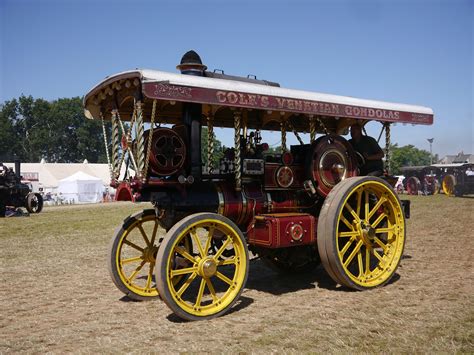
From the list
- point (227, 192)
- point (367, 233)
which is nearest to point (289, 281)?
point (367, 233)

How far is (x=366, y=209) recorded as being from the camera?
223 inches

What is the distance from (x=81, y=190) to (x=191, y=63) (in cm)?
3409

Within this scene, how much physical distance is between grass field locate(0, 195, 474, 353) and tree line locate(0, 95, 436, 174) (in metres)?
Answer: 72.3

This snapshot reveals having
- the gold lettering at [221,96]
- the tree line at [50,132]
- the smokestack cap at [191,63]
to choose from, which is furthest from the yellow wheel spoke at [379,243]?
the tree line at [50,132]

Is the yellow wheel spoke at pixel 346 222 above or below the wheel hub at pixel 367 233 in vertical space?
above

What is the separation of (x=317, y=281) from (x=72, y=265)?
4.04 meters

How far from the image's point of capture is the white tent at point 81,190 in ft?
121

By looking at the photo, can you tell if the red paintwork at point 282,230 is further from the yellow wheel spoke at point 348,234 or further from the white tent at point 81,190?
the white tent at point 81,190

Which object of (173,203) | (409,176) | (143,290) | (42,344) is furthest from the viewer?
(409,176)

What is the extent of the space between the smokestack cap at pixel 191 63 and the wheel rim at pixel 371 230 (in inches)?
87.9

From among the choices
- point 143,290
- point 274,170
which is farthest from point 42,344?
point 274,170

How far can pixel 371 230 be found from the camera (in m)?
5.51

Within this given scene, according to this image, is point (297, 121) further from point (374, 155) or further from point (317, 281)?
point (317, 281)

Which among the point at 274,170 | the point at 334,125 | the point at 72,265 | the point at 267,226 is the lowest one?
the point at 72,265
